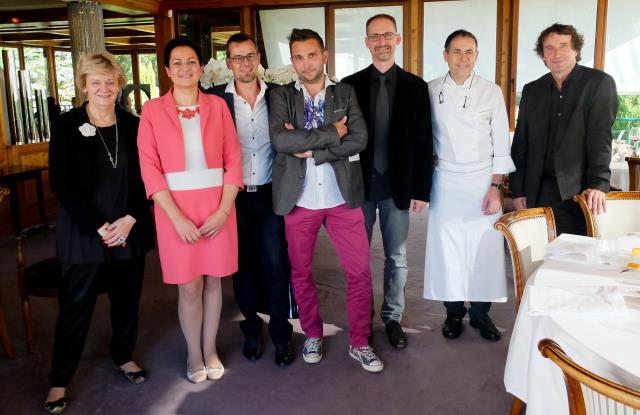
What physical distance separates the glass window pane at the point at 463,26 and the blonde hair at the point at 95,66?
19.9 ft

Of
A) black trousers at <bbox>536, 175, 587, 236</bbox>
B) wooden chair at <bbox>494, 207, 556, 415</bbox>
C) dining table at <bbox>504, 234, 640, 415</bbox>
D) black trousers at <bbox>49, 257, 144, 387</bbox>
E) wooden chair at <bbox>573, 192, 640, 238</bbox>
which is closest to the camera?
dining table at <bbox>504, 234, 640, 415</bbox>

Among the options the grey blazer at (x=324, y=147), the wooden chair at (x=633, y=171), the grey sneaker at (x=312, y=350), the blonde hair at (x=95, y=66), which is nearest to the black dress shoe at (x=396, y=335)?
the grey sneaker at (x=312, y=350)

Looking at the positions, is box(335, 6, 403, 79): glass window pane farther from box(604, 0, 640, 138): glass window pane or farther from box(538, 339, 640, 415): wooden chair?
box(538, 339, 640, 415): wooden chair

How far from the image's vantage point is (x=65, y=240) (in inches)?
101

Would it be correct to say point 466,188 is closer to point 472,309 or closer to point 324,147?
point 472,309

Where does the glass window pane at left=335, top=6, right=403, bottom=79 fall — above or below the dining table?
above

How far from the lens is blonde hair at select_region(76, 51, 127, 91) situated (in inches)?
98.8

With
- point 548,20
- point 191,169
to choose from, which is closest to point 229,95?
point 191,169

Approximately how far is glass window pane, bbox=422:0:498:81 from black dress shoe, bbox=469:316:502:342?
5.23 m

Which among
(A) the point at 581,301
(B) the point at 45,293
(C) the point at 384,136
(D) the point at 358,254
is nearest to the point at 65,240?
(B) the point at 45,293

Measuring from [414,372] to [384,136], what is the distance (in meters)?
1.21

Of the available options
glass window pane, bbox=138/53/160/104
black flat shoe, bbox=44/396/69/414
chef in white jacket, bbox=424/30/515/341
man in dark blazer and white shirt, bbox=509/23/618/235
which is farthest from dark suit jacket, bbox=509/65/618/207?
glass window pane, bbox=138/53/160/104

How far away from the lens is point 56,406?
8.59 feet

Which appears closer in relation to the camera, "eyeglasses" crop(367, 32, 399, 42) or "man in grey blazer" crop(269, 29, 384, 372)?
"man in grey blazer" crop(269, 29, 384, 372)
